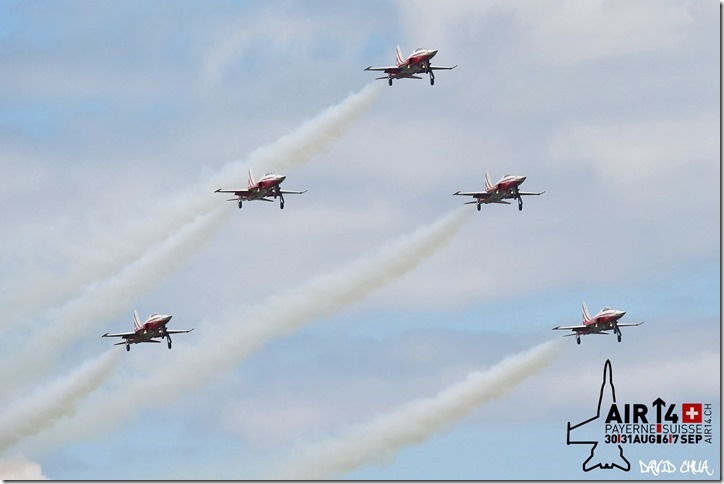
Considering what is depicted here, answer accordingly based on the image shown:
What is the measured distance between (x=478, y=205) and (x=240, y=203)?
22.4 meters

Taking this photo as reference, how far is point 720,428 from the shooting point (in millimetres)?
158125

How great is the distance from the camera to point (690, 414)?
16588cm

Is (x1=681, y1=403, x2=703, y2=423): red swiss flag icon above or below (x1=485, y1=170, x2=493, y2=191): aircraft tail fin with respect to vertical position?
below

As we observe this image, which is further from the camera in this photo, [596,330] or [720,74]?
[596,330]

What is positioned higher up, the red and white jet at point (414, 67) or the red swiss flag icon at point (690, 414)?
the red and white jet at point (414, 67)

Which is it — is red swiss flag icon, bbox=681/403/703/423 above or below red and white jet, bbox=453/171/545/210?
below

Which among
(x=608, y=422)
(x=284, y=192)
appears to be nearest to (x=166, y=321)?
(x=284, y=192)

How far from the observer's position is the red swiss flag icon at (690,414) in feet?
541

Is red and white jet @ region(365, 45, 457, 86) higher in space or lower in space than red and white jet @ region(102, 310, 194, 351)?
higher

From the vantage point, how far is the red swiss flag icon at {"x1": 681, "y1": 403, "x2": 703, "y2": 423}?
165m

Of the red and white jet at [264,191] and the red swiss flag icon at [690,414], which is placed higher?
the red and white jet at [264,191]

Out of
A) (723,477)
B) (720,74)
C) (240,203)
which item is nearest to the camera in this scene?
(723,477)

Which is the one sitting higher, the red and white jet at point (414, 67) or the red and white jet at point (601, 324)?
the red and white jet at point (414, 67)

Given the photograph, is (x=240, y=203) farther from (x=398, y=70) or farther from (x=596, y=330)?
(x=596, y=330)
